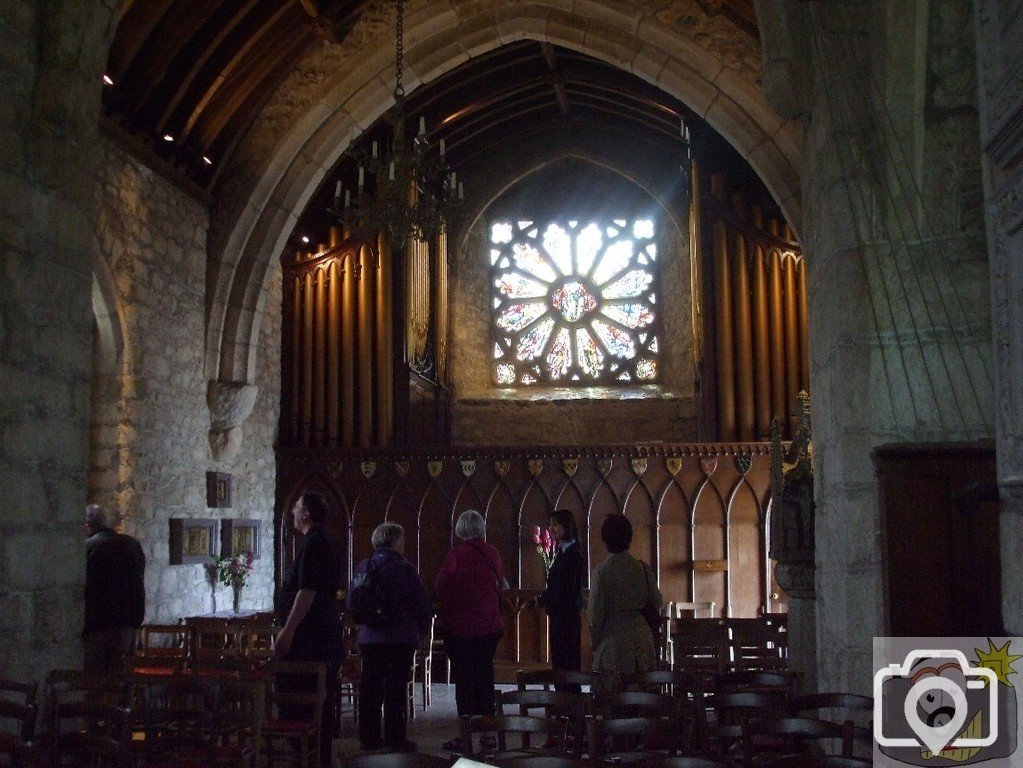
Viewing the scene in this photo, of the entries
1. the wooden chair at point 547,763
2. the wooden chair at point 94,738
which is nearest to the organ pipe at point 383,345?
the wooden chair at point 94,738

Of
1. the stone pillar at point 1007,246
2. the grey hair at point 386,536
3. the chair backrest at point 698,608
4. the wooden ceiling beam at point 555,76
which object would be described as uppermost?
the wooden ceiling beam at point 555,76

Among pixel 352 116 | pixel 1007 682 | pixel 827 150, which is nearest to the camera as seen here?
pixel 1007 682

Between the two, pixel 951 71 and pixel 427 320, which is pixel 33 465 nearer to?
pixel 951 71

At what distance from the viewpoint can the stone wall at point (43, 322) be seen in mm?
4352

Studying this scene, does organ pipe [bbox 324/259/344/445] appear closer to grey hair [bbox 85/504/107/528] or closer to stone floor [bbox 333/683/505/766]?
stone floor [bbox 333/683/505/766]

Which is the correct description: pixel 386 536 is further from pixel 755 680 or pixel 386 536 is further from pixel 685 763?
pixel 685 763

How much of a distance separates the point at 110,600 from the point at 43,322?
5.61 feet

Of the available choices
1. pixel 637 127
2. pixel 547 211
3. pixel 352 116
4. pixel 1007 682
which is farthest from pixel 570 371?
pixel 1007 682

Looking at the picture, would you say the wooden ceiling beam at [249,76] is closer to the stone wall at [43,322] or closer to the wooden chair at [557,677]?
the stone wall at [43,322]

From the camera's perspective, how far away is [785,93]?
541 centimetres

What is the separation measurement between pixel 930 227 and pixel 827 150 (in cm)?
59

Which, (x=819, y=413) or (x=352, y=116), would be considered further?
(x=352, y=116)

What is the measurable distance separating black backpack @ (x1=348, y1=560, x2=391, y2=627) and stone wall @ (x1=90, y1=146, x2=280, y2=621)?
318cm

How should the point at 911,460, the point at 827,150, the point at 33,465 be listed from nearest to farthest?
the point at 911,460, the point at 33,465, the point at 827,150
